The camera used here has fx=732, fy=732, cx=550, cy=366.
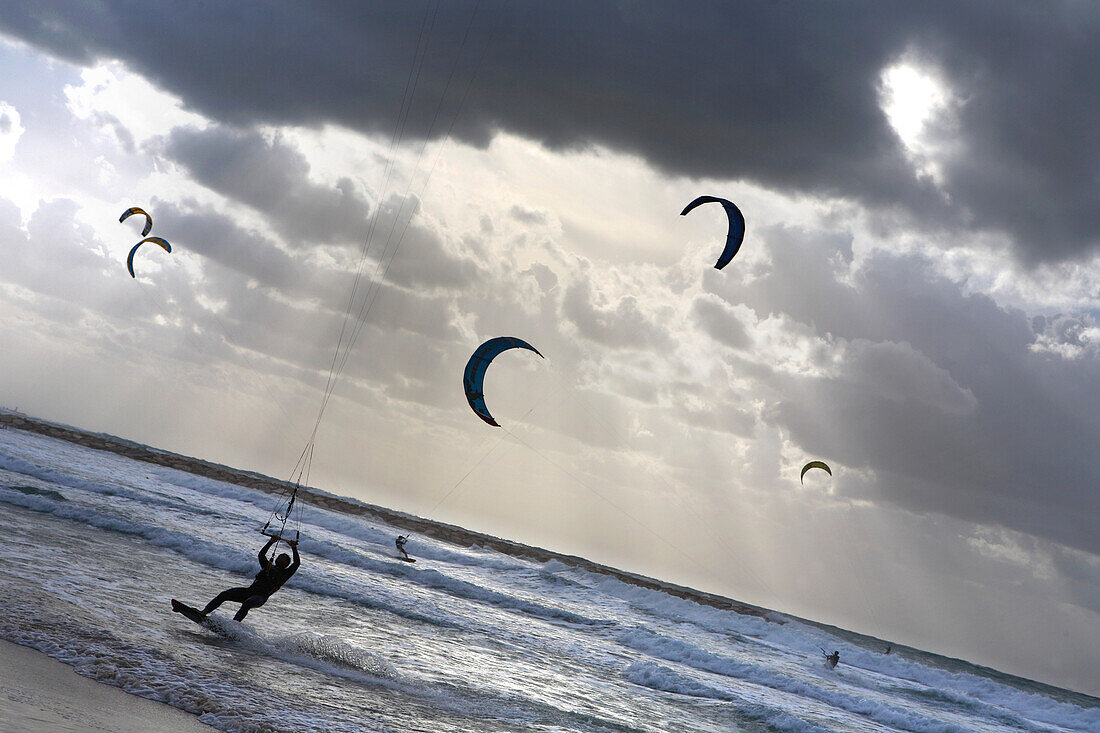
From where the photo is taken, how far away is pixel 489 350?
18.0 metres

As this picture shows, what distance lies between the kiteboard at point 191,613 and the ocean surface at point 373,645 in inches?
9.9

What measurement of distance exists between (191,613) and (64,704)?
398cm

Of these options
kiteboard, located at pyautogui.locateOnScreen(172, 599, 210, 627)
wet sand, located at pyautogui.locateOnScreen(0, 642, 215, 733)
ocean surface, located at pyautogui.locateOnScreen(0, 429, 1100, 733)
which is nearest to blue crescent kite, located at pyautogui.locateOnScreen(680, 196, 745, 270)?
ocean surface, located at pyautogui.locateOnScreen(0, 429, 1100, 733)

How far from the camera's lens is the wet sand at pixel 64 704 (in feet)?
18.2

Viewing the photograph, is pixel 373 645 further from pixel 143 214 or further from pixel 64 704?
pixel 143 214

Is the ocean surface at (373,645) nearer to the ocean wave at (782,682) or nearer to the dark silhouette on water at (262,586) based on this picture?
the ocean wave at (782,682)

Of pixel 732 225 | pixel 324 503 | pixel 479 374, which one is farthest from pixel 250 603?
pixel 324 503

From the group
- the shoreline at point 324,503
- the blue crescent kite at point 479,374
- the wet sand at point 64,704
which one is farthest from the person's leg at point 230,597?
the shoreline at point 324,503

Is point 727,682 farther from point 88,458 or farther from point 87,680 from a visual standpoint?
point 88,458

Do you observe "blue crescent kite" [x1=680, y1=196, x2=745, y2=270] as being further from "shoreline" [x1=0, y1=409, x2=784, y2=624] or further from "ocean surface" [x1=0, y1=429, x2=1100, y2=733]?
"shoreline" [x1=0, y1=409, x2=784, y2=624]

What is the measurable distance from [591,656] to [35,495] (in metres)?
14.5

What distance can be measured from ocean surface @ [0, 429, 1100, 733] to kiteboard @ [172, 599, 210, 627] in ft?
0.83

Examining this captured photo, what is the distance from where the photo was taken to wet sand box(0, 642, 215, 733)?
5.56m

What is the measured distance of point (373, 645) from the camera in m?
12.2
